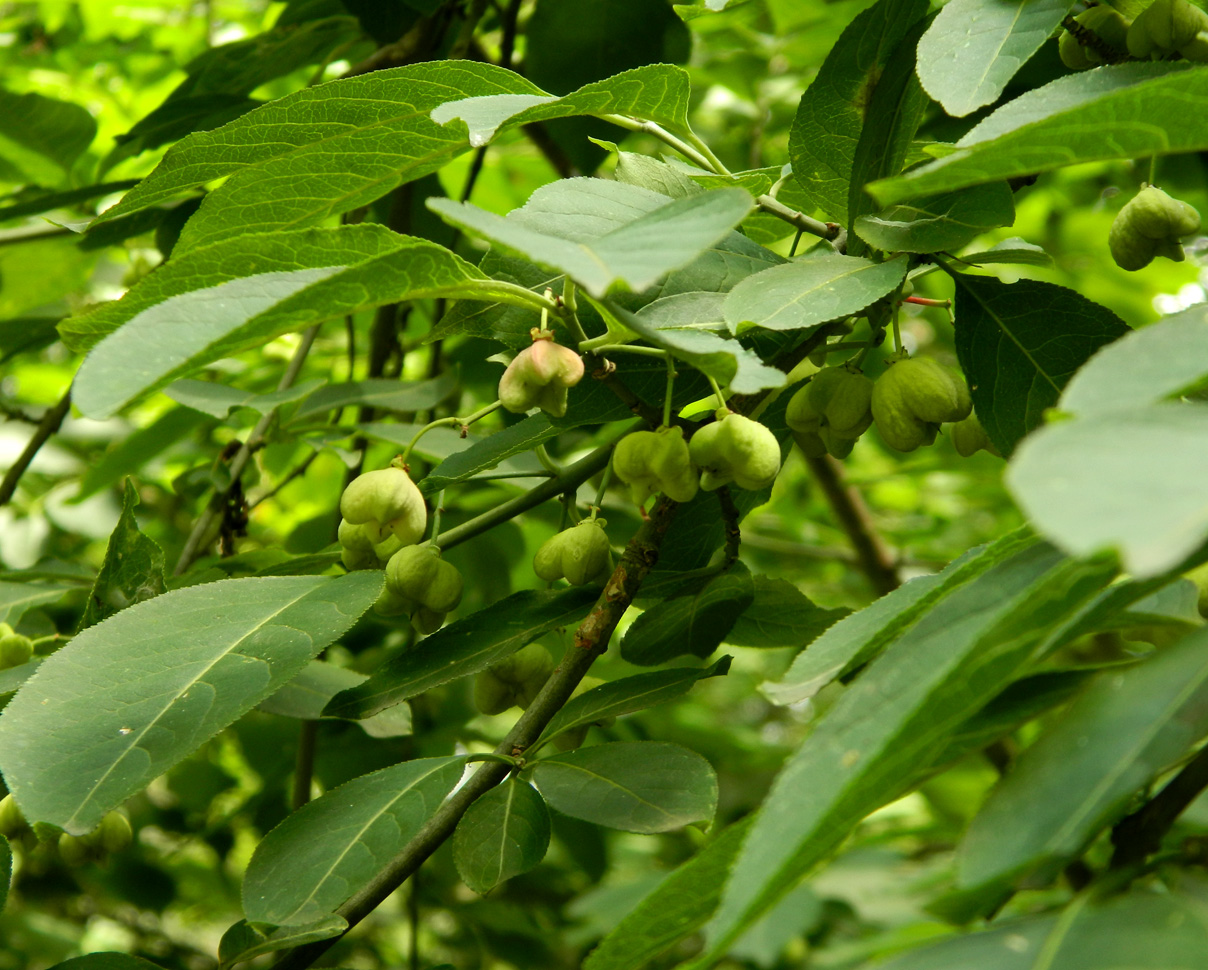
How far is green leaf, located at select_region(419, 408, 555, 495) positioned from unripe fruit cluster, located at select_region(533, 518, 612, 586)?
0.09 meters

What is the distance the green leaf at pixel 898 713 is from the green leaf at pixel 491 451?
510 millimetres

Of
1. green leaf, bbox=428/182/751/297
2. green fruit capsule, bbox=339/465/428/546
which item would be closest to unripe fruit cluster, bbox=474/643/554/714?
green fruit capsule, bbox=339/465/428/546

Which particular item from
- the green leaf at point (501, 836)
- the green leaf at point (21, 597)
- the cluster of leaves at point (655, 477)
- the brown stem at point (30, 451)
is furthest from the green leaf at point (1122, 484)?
the brown stem at point (30, 451)

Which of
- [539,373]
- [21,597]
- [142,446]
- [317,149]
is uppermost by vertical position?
[317,149]

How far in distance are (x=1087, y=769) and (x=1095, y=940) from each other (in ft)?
0.24

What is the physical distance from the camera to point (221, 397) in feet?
4.86

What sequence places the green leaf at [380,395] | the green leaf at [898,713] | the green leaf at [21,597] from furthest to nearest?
the green leaf at [380,395], the green leaf at [21,597], the green leaf at [898,713]

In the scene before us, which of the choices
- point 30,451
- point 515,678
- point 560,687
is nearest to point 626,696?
point 560,687

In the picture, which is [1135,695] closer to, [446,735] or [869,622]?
[869,622]

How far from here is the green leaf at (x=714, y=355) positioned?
0.68m

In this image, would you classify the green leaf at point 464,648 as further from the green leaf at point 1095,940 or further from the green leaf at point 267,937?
the green leaf at point 1095,940

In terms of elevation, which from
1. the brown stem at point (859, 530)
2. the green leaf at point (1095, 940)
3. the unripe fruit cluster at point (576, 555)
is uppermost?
the green leaf at point (1095, 940)

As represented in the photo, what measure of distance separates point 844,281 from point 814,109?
25 cm

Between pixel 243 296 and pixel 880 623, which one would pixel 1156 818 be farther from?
pixel 243 296
